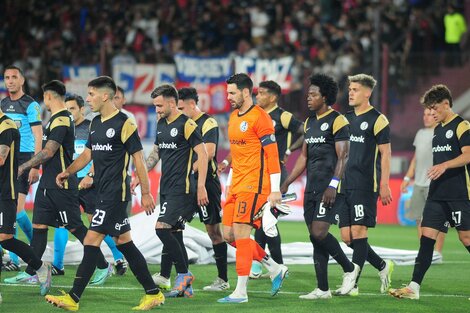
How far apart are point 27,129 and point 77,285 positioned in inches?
157

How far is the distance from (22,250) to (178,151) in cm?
199

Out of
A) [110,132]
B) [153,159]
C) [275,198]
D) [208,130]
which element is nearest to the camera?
[110,132]

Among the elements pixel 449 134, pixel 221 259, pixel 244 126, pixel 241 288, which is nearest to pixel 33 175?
pixel 221 259

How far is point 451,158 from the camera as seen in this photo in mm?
11148

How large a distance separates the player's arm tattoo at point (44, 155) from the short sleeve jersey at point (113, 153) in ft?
4.04

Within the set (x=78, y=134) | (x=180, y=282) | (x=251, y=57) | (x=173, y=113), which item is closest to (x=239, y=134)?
(x=173, y=113)

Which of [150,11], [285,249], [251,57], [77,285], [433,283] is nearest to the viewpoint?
[77,285]

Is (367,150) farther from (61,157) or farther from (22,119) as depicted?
(22,119)

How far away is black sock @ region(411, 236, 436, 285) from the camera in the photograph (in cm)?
1110

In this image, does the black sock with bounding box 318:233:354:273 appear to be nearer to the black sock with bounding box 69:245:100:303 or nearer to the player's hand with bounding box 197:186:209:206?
the player's hand with bounding box 197:186:209:206

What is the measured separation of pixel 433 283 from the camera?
12.9 meters

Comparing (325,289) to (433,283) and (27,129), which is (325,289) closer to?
(433,283)

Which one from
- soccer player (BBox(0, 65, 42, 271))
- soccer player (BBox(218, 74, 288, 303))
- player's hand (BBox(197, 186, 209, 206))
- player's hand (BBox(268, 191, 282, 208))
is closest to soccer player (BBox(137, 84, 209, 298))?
player's hand (BBox(197, 186, 209, 206))

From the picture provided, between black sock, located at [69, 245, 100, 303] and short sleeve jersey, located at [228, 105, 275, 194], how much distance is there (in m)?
1.74
